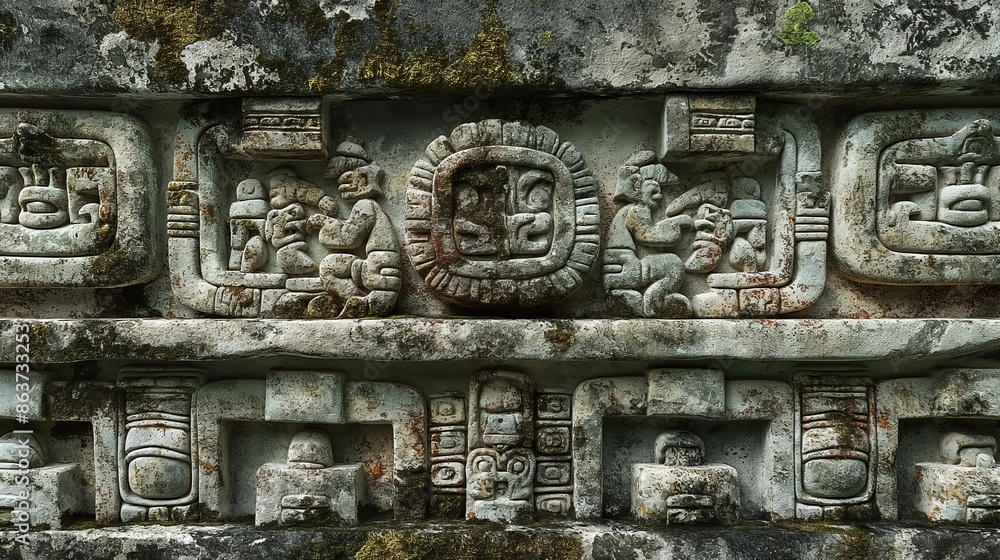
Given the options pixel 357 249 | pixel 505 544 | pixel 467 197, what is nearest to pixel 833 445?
pixel 505 544

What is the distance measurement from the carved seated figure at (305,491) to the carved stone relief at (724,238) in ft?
4.50

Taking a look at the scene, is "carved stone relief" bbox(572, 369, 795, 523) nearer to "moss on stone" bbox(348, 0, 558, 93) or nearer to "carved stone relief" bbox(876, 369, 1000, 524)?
"carved stone relief" bbox(876, 369, 1000, 524)

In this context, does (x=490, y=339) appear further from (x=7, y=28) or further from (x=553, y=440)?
(x=7, y=28)

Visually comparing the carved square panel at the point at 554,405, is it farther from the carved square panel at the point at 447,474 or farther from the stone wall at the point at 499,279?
the carved square panel at the point at 447,474

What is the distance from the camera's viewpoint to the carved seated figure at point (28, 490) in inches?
103

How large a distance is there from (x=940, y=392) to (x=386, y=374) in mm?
2369

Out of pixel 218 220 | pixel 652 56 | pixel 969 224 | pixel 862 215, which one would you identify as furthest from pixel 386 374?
pixel 969 224

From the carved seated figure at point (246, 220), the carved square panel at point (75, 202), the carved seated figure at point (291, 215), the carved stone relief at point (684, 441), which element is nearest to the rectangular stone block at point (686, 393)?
the carved stone relief at point (684, 441)

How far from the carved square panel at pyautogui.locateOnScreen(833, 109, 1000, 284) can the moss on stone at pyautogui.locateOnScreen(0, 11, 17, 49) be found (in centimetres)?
346

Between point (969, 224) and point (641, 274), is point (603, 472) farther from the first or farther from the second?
point (969, 224)

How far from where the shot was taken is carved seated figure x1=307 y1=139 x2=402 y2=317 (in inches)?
103

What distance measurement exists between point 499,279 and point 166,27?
1.68 metres

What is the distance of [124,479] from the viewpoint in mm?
2674

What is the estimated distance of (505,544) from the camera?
8.32 ft
